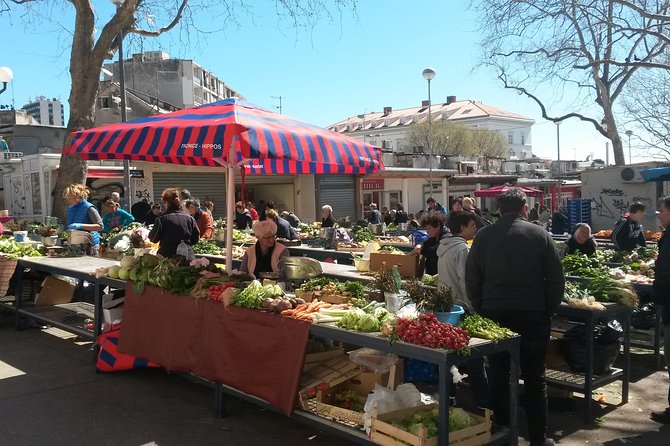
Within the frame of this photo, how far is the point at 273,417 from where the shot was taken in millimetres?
5047

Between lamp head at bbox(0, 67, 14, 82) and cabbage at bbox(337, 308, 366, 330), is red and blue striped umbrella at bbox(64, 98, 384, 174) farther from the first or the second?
lamp head at bbox(0, 67, 14, 82)

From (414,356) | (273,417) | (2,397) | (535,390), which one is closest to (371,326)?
(414,356)

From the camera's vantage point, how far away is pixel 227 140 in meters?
4.87

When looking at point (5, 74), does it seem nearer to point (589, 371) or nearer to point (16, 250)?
point (16, 250)

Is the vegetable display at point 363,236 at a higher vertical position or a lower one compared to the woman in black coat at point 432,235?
lower

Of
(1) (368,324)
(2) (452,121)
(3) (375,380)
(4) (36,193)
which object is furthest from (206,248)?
(2) (452,121)

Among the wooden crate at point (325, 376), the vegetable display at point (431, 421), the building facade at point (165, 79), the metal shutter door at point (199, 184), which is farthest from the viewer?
the building facade at point (165, 79)

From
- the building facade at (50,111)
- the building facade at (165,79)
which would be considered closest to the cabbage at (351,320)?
the building facade at (165,79)

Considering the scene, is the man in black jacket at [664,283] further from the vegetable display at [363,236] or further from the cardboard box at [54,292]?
the cardboard box at [54,292]

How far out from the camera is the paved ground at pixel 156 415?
454 centimetres

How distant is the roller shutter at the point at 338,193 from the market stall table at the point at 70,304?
1927cm

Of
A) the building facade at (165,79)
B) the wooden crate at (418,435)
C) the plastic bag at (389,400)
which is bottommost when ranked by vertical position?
the wooden crate at (418,435)

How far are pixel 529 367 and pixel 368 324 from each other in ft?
3.90

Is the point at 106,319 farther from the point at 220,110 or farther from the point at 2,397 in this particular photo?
the point at 220,110
